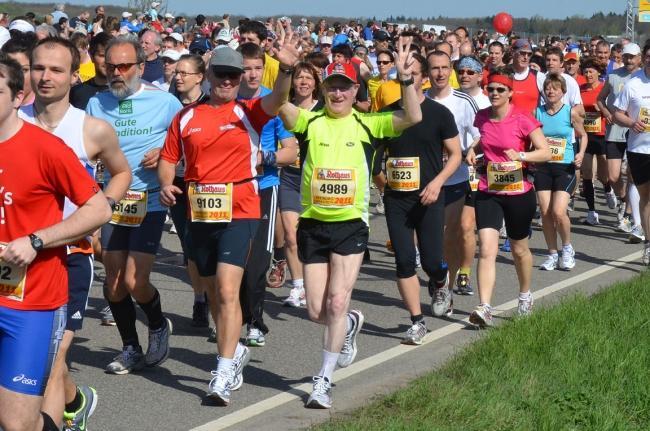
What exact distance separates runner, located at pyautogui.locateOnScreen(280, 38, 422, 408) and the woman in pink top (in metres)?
2.24

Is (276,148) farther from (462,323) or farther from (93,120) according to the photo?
(93,120)

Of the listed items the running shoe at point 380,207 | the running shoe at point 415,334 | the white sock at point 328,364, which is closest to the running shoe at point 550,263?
the running shoe at point 415,334

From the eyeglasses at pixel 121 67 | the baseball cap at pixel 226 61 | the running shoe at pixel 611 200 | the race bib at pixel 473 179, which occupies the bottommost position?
the running shoe at pixel 611 200

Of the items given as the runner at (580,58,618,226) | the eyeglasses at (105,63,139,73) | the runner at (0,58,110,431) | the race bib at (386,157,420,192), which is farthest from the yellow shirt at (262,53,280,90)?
the runner at (0,58,110,431)

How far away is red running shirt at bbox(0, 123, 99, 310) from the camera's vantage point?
523 cm

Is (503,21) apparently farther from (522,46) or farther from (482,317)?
(482,317)

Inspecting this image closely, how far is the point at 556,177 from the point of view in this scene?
12805 mm

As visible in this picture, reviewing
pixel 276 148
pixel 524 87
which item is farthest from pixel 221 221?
pixel 524 87

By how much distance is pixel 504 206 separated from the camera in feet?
33.2

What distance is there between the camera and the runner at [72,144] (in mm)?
6344

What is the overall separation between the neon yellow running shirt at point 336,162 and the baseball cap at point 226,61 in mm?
492

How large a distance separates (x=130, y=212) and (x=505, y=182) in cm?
321

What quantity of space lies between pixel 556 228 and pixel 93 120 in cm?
725

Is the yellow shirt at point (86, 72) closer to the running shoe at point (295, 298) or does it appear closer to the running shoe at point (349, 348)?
the running shoe at point (295, 298)
